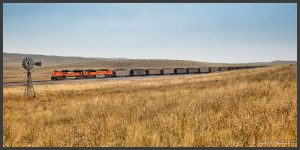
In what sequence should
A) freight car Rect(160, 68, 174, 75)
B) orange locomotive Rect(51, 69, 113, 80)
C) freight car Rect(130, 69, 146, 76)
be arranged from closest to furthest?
orange locomotive Rect(51, 69, 113, 80), freight car Rect(130, 69, 146, 76), freight car Rect(160, 68, 174, 75)

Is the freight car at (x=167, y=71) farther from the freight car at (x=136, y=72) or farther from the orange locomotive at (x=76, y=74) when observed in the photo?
the orange locomotive at (x=76, y=74)

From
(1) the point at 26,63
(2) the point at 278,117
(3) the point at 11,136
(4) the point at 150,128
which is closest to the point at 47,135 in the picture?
(3) the point at 11,136

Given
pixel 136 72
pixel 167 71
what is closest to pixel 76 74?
pixel 136 72

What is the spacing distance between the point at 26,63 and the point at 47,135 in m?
19.8

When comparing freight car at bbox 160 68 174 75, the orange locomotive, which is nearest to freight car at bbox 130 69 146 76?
freight car at bbox 160 68 174 75

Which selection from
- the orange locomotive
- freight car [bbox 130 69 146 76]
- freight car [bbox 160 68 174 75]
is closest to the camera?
the orange locomotive

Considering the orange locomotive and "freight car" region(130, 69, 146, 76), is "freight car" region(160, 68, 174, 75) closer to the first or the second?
"freight car" region(130, 69, 146, 76)

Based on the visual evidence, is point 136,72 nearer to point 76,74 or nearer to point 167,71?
point 76,74

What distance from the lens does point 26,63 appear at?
26.7 metres

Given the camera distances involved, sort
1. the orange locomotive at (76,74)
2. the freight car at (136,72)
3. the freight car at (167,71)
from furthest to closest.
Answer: the freight car at (167,71) → the freight car at (136,72) → the orange locomotive at (76,74)

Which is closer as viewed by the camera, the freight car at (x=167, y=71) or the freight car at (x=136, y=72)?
the freight car at (x=136, y=72)

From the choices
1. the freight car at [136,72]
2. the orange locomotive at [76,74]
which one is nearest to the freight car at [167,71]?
the freight car at [136,72]

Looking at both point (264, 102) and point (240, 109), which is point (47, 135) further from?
point (264, 102)

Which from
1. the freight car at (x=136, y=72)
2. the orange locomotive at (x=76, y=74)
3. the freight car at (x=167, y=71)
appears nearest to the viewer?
the orange locomotive at (x=76, y=74)
